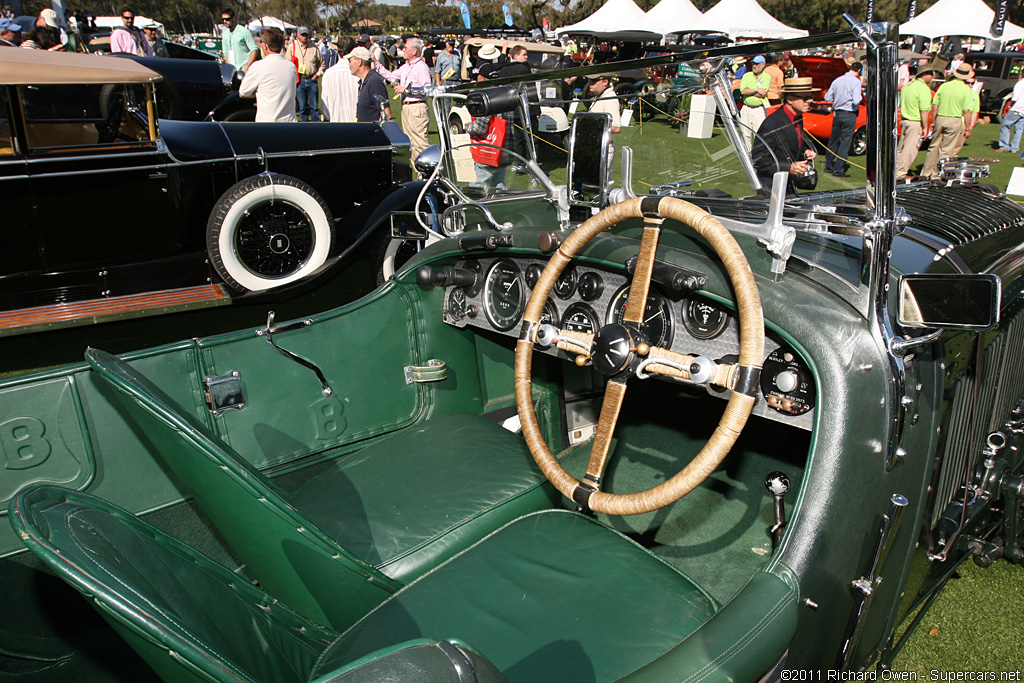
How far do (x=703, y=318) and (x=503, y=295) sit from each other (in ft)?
3.25

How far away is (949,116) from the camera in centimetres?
1002

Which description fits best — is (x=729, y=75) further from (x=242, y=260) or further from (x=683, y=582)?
(x=242, y=260)

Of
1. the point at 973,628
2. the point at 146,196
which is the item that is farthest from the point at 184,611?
the point at 146,196

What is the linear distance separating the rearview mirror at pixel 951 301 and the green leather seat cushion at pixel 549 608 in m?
0.94

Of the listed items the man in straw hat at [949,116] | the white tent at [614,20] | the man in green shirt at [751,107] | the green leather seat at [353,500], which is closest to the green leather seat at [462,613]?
the green leather seat at [353,500]

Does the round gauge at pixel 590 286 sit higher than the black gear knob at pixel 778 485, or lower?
higher

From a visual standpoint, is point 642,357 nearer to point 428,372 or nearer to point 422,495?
point 422,495

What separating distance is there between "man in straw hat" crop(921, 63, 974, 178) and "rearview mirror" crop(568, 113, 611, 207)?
946 centimetres

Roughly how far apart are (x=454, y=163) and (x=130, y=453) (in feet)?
6.11

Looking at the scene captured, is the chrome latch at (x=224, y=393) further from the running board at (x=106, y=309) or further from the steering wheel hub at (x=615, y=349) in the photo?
the running board at (x=106, y=309)

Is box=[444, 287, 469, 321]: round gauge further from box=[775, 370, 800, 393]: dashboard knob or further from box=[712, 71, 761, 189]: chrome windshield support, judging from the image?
box=[775, 370, 800, 393]: dashboard knob

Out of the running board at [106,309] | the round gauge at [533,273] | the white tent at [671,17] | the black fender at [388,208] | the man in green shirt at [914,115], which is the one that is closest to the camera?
the round gauge at [533,273]

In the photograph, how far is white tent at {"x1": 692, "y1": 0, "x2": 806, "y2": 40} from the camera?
14164 mm

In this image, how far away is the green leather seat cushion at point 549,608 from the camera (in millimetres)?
1687
